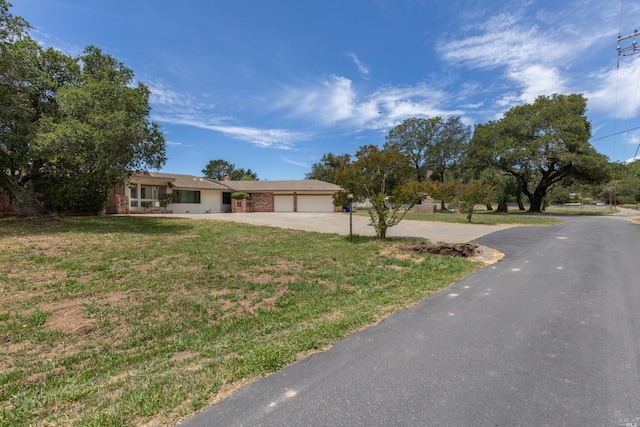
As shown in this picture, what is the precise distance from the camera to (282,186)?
3016 cm

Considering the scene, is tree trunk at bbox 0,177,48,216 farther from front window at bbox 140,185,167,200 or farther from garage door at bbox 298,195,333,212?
garage door at bbox 298,195,333,212

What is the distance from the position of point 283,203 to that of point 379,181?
64.7 feet

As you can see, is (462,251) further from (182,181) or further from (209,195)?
(182,181)

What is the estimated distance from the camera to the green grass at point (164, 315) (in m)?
2.39

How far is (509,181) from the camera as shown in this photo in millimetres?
31594

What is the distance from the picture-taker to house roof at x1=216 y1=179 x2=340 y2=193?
29.4m

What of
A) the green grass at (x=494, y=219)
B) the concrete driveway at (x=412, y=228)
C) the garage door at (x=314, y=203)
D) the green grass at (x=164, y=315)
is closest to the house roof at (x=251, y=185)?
the garage door at (x=314, y=203)

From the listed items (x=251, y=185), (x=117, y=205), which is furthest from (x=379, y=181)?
(x=251, y=185)

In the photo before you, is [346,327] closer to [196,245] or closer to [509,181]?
[196,245]

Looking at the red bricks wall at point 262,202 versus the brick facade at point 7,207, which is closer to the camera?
the brick facade at point 7,207

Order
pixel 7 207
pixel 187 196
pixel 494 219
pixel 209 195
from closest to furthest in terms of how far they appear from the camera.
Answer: pixel 7 207
pixel 494 219
pixel 187 196
pixel 209 195

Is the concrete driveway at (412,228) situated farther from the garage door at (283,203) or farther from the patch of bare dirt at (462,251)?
the garage door at (283,203)

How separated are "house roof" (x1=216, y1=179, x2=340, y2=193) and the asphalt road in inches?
985

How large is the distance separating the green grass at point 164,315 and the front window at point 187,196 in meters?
16.9
